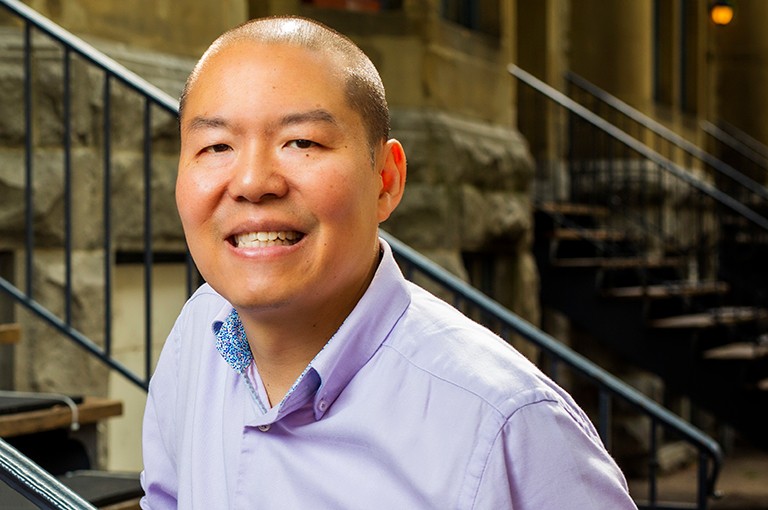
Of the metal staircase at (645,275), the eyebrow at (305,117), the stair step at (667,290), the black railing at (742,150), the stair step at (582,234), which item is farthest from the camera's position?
the black railing at (742,150)

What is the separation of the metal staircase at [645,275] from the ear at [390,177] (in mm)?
6796

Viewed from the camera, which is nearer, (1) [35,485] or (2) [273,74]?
(2) [273,74]

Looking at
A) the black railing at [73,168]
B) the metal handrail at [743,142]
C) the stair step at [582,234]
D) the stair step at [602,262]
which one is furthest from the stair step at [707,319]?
the metal handrail at [743,142]

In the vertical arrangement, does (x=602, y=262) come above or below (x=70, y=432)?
below

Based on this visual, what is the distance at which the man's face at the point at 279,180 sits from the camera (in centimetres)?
155

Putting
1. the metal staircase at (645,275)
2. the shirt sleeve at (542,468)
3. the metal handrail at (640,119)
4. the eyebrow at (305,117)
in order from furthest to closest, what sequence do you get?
the metal handrail at (640,119) → the metal staircase at (645,275) → the eyebrow at (305,117) → the shirt sleeve at (542,468)

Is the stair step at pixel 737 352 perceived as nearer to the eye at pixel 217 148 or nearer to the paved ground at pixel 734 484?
the paved ground at pixel 734 484

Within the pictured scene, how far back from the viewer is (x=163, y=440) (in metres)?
2.00

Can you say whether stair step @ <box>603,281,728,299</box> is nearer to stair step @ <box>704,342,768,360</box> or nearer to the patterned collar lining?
stair step @ <box>704,342,768,360</box>

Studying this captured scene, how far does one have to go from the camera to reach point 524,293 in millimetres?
8609


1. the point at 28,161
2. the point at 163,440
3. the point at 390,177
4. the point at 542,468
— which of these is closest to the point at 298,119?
the point at 390,177

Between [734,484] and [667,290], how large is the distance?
2415mm

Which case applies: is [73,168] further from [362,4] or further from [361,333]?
[361,333]

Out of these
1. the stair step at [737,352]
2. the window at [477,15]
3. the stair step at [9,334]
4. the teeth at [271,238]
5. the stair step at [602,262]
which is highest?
the window at [477,15]
